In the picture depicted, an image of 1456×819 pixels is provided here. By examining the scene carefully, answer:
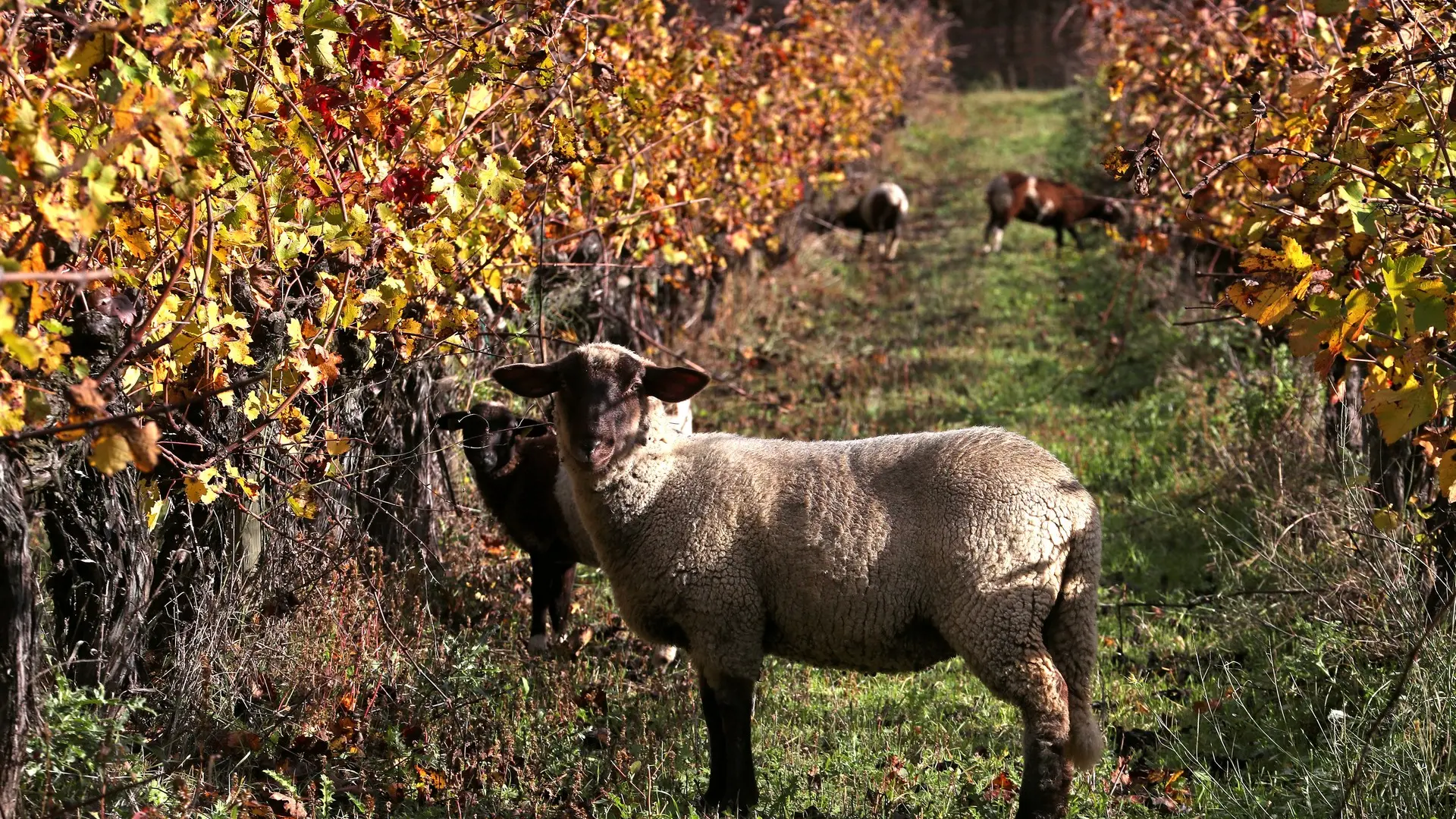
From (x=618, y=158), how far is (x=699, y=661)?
345 cm

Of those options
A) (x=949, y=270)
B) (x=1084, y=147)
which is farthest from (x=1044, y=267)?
(x=1084, y=147)

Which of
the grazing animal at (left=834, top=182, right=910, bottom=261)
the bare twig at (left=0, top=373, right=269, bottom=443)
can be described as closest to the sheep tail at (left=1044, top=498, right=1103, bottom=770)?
the bare twig at (left=0, top=373, right=269, bottom=443)

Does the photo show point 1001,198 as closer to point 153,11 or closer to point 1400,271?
point 1400,271

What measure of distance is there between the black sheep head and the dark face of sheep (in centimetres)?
107

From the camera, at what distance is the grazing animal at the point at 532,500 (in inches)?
244

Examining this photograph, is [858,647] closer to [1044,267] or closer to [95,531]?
[95,531]

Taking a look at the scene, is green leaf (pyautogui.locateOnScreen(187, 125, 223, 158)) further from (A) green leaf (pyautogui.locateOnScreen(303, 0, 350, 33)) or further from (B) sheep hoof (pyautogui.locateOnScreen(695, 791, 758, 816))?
(B) sheep hoof (pyautogui.locateOnScreen(695, 791, 758, 816))

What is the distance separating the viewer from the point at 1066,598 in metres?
4.50

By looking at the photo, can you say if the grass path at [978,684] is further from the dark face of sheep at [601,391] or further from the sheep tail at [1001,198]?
the sheep tail at [1001,198]

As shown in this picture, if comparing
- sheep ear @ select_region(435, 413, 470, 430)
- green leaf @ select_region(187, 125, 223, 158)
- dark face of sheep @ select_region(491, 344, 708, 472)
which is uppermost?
green leaf @ select_region(187, 125, 223, 158)

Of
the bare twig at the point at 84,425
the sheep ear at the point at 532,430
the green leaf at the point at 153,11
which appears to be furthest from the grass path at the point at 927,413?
the green leaf at the point at 153,11

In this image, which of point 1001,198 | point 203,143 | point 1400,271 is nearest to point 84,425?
point 203,143

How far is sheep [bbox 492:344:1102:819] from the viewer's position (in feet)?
14.3

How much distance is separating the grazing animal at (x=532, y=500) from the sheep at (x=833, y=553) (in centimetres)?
111
